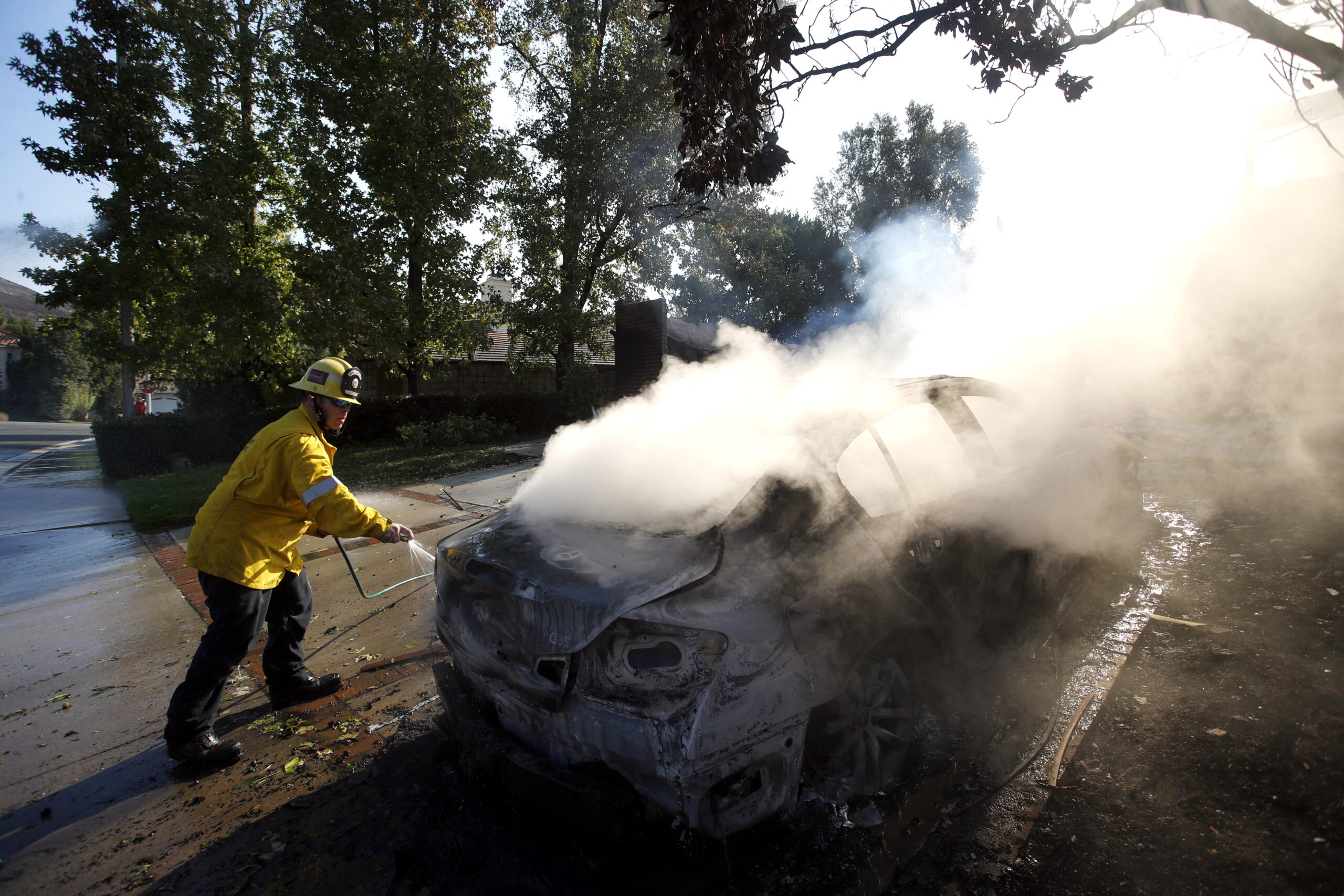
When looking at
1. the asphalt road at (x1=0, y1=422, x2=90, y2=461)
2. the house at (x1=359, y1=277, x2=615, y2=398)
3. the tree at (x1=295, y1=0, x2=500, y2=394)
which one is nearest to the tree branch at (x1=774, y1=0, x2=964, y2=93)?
the tree at (x1=295, y1=0, x2=500, y2=394)

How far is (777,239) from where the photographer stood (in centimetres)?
2395

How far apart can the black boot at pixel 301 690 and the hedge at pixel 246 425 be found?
1064cm

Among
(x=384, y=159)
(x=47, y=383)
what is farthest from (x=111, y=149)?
(x=47, y=383)

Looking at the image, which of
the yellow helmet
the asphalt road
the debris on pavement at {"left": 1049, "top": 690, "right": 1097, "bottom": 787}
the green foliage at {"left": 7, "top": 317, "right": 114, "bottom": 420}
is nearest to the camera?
the debris on pavement at {"left": 1049, "top": 690, "right": 1097, "bottom": 787}

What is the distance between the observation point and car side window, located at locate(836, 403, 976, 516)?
2594 millimetres

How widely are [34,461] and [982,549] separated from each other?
21271 mm

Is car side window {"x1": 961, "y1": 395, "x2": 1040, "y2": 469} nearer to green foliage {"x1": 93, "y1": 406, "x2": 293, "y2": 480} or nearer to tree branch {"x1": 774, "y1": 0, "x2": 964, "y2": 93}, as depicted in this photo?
tree branch {"x1": 774, "y1": 0, "x2": 964, "y2": 93}

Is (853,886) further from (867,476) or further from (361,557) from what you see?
(361,557)

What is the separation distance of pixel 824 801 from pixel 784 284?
75.1 feet

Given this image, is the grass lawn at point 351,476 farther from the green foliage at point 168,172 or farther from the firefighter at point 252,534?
the firefighter at point 252,534

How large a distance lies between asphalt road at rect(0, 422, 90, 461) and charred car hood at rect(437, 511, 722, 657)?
2121 centimetres

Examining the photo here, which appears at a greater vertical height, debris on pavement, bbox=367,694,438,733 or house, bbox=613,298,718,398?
house, bbox=613,298,718,398

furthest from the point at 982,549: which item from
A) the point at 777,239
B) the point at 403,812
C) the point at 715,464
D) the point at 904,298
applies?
the point at 777,239

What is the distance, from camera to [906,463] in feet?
9.41
